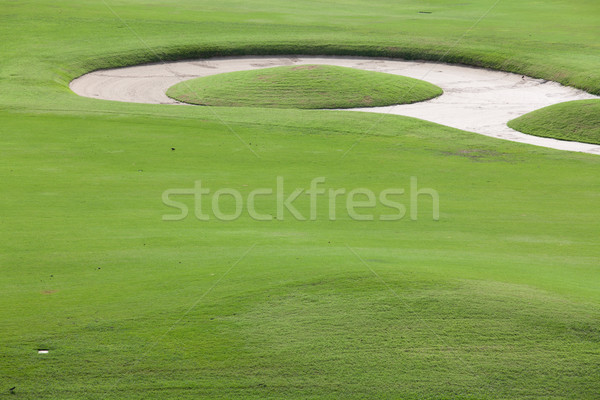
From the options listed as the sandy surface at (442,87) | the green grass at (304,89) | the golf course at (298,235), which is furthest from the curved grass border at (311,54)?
the green grass at (304,89)

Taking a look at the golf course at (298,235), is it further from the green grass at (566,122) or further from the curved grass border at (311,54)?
the curved grass border at (311,54)

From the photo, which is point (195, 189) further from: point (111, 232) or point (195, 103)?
point (195, 103)

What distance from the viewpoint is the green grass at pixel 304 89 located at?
29.5 metres

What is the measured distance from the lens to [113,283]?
9156 millimetres

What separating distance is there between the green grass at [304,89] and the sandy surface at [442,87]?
0.81m

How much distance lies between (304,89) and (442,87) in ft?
24.9

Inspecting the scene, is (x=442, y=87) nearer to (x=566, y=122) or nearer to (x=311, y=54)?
(x=311, y=54)

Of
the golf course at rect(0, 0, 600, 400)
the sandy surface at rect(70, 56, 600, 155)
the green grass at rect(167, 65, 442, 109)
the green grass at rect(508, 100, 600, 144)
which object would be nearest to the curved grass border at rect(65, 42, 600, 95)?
the sandy surface at rect(70, 56, 600, 155)

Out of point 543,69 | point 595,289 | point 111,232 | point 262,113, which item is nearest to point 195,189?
point 111,232

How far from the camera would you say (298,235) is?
1202 centimetres

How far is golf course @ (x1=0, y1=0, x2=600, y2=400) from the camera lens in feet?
24.1

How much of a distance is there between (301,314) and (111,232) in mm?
4473

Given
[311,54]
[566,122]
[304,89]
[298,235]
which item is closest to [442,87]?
[304,89]

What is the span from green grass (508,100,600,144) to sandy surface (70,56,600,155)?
1.72 ft
